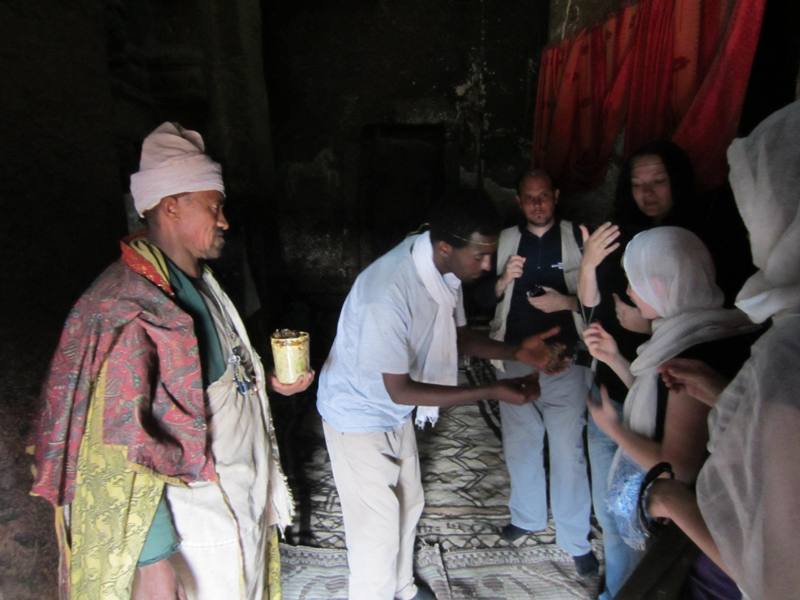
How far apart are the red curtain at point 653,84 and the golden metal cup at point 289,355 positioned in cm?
182

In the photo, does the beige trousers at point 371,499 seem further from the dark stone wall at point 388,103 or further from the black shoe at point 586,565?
the dark stone wall at point 388,103

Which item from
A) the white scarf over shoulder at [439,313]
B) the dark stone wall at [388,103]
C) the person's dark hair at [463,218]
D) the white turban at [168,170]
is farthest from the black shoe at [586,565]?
the dark stone wall at [388,103]

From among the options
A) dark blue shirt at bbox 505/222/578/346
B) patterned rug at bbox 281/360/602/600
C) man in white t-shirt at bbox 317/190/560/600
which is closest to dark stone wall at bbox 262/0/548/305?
patterned rug at bbox 281/360/602/600

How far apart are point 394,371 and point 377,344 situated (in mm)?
113

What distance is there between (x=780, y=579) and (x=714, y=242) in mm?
1624

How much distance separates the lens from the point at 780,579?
0.73 m

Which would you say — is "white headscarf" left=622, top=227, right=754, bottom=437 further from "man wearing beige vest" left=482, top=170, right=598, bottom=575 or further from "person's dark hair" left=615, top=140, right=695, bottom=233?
"man wearing beige vest" left=482, top=170, right=598, bottom=575

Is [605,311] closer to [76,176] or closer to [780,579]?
[780,579]

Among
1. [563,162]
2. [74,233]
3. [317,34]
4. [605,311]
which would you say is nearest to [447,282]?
[605,311]

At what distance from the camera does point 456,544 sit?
271 cm

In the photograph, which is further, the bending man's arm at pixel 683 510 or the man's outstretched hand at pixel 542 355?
the man's outstretched hand at pixel 542 355

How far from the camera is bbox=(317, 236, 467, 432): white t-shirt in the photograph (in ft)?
5.51

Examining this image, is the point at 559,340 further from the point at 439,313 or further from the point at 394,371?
the point at 394,371

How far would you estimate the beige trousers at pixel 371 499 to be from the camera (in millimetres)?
1889
